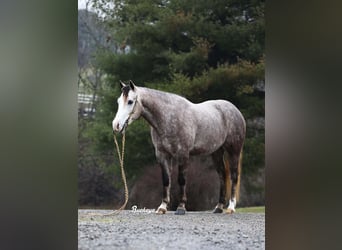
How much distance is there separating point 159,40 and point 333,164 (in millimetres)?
1629

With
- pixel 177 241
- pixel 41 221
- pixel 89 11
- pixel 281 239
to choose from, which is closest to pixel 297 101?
pixel 281 239

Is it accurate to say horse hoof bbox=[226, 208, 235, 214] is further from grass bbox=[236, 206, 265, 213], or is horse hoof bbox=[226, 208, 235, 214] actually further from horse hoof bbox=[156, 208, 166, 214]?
horse hoof bbox=[156, 208, 166, 214]

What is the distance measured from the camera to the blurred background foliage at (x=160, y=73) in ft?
16.7

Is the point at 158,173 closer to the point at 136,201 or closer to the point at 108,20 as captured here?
the point at 136,201

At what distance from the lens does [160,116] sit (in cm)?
516

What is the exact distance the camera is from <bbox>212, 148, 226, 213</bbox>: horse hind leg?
5.20 meters

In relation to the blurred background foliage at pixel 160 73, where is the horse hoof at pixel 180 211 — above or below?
below

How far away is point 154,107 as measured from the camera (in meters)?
5.14

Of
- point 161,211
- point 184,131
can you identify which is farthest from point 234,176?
point 161,211

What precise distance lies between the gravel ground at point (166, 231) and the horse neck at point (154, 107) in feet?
2.31

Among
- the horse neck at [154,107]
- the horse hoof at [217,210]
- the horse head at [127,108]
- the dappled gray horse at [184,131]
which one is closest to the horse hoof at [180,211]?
the dappled gray horse at [184,131]

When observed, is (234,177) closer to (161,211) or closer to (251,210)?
(251,210)

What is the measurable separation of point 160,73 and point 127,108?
38 centimetres

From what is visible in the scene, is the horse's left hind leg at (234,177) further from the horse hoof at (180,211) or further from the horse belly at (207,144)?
the horse hoof at (180,211)
